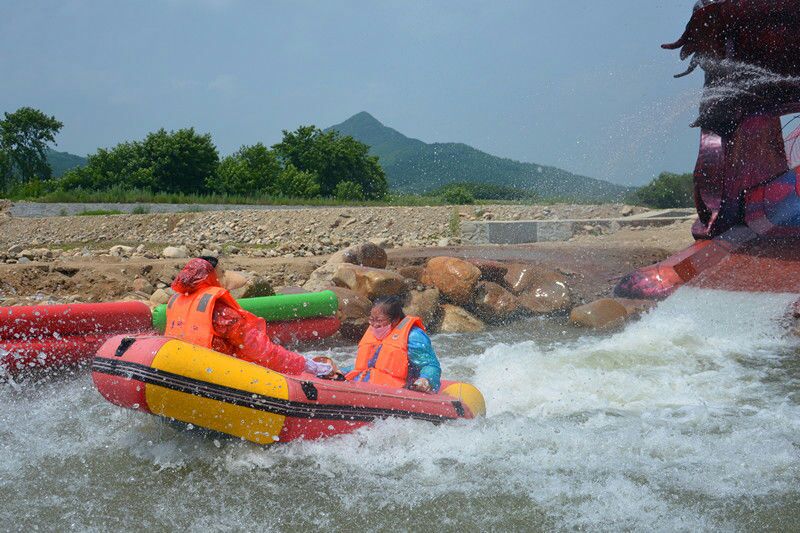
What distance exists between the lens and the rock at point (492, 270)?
10773mm

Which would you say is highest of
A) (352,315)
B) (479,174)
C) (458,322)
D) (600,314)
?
(479,174)

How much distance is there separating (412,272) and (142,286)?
3627 mm

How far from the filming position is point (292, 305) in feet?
26.2

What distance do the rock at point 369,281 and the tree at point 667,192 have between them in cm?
1798

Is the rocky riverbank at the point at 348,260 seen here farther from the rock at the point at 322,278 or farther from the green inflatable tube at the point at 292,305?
the green inflatable tube at the point at 292,305

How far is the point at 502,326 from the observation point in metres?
10.1

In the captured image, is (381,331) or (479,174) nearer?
(381,331)

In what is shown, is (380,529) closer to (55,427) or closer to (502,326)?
(55,427)

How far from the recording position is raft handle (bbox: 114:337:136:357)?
4492 mm

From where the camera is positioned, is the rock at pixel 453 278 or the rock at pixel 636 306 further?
the rock at pixel 453 278

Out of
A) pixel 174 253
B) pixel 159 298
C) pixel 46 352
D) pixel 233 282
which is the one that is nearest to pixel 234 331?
pixel 46 352

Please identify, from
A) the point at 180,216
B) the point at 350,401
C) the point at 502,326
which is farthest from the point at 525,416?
the point at 180,216

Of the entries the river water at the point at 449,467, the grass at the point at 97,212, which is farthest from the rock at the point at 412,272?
the grass at the point at 97,212

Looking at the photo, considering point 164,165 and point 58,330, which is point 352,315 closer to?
point 58,330
